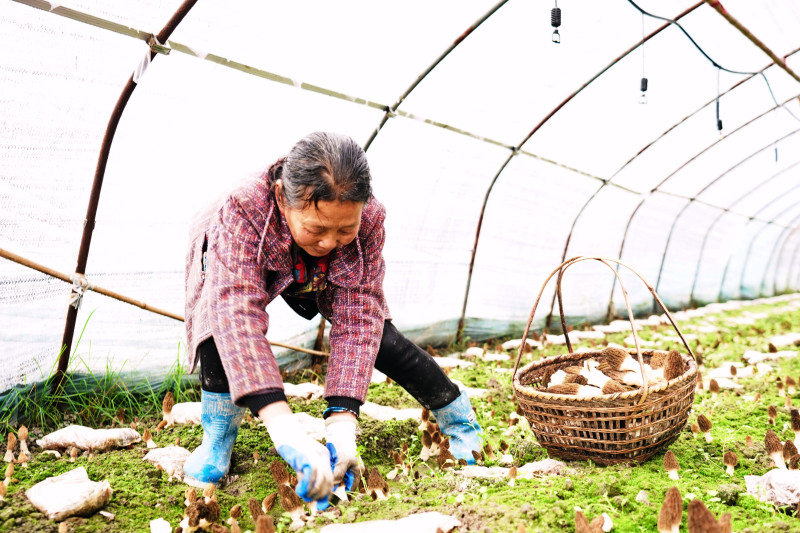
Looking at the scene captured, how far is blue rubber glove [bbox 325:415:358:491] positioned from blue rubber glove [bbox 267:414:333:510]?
0.31 m

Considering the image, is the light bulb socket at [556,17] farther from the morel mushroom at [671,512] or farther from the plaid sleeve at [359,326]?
the morel mushroom at [671,512]

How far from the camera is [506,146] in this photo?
17.5 ft

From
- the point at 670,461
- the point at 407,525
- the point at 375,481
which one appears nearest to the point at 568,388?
the point at 670,461

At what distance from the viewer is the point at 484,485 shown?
7.73 feet

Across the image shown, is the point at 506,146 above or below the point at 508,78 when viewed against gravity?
below

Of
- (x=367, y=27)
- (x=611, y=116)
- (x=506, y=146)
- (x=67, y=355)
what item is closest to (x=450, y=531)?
(x=67, y=355)

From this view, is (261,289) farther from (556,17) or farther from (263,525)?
(556,17)

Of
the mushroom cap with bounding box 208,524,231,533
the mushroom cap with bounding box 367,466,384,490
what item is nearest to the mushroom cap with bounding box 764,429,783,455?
the mushroom cap with bounding box 367,466,384,490

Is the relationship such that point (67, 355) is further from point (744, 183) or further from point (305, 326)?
point (744, 183)

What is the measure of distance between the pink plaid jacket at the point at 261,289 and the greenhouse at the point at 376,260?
0.05ft

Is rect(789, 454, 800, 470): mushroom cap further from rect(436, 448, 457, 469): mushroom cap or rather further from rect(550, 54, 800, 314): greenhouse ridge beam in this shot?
rect(550, 54, 800, 314): greenhouse ridge beam

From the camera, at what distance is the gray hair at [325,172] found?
2.01 m

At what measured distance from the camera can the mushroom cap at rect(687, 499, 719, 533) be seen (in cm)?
159

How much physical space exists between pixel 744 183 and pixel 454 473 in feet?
27.6
